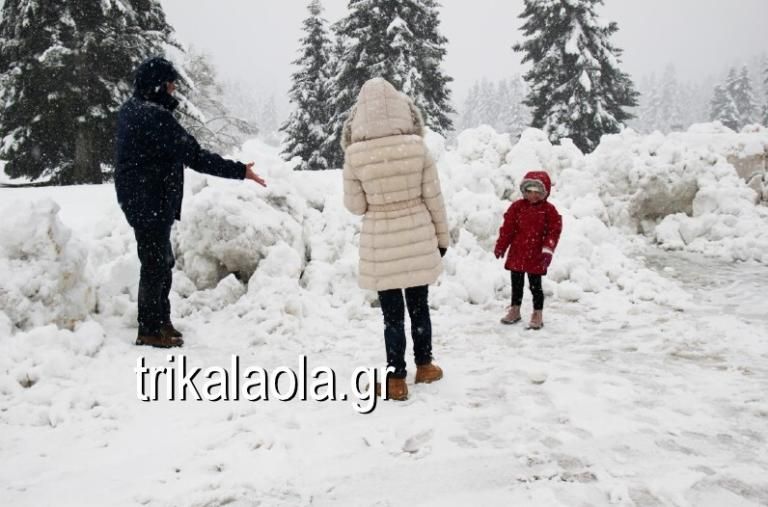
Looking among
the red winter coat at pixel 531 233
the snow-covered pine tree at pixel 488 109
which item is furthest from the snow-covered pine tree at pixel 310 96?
the snow-covered pine tree at pixel 488 109

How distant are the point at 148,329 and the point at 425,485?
2.87 m

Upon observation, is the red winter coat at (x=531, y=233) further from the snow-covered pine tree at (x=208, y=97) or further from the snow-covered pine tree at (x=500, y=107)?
the snow-covered pine tree at (x=500, y=107)

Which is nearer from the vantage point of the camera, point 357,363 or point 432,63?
point 357,363

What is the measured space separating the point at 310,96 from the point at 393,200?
68.4 ft

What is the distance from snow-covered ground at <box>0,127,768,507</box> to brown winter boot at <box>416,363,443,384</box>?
95 mm

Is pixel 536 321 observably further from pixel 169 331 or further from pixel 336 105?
pixel 336 105

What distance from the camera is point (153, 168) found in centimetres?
402

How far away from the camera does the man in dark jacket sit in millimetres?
3930

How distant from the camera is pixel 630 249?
812 cm

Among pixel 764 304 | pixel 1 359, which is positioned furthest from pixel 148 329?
pixel 764 304

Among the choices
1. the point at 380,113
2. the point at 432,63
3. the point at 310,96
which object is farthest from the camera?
the point at 310,96

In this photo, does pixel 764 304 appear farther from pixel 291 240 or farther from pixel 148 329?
pixel 148 329

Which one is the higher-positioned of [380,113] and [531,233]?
[380,113]

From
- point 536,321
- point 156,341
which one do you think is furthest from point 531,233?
point 156,341
